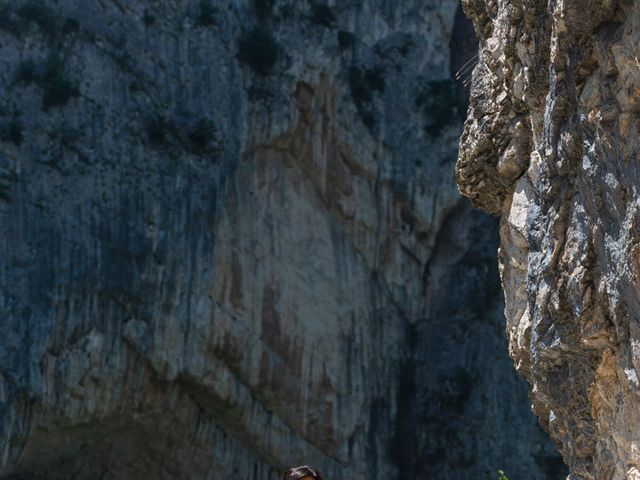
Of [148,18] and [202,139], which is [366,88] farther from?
[148,18]

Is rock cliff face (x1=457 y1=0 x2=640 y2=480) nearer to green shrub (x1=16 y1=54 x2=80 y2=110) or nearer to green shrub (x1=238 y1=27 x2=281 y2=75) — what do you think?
green shrub (x1=16 y1=54 x2=80 y2=110)

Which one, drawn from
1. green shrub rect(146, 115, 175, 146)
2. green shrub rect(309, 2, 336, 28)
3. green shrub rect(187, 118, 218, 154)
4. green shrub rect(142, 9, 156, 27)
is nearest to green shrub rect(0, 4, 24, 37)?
green shrub rect(142, 9, 156, 27)

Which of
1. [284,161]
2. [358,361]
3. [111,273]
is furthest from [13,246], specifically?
[358,361]

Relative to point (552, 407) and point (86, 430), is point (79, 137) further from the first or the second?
point (552, 407)

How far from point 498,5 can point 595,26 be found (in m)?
1.83

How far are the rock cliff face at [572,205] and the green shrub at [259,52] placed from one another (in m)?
14.9

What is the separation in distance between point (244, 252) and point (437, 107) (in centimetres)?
544

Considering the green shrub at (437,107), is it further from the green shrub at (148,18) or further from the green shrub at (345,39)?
the green shrub at (148,18)

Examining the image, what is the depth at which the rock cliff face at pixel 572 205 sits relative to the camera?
602 centimetres

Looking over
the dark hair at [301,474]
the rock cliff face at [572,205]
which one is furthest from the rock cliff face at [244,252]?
the dark hair at [301,474]

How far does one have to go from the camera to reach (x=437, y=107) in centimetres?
2495

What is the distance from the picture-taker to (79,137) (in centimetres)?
2080

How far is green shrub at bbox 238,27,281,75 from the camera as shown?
22.9 m

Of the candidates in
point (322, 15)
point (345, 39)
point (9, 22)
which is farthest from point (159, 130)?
point (345, 39)
